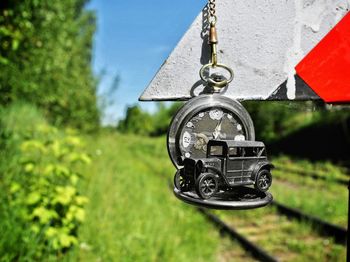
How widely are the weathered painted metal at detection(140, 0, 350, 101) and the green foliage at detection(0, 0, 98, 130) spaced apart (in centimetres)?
424

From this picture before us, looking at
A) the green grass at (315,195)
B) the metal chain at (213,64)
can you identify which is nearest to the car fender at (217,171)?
the metal chain at (213,64)

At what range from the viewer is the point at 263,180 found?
134cm

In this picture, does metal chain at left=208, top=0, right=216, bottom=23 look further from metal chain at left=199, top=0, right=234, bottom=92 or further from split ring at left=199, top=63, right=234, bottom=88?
split ring at left=199, top=63, right=234, bottom=88

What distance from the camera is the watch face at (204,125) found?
1.37 metres

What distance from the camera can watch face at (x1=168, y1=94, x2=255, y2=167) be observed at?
4.51 feet

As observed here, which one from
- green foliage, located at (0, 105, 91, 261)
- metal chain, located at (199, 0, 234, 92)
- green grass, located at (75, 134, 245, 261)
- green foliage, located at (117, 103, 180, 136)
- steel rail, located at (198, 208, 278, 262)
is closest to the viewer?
metal chain, located at (199, 0, 234, 92)

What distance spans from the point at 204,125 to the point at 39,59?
8.04m

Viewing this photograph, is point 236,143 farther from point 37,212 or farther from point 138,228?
point 138,228

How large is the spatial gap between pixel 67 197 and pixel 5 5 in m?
3.62

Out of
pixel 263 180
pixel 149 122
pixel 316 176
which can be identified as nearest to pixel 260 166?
pixel 263 180

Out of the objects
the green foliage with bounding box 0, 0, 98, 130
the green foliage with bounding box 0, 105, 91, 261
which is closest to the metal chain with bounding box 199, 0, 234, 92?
the green foliage with bounding box 0, 105, 91, 261

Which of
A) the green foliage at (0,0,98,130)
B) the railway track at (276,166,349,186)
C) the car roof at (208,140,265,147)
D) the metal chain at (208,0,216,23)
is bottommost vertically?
the car roof at (208,140,265,147)

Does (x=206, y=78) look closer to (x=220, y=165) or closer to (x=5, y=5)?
(x=220, y=165)

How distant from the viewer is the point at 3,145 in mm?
5289
